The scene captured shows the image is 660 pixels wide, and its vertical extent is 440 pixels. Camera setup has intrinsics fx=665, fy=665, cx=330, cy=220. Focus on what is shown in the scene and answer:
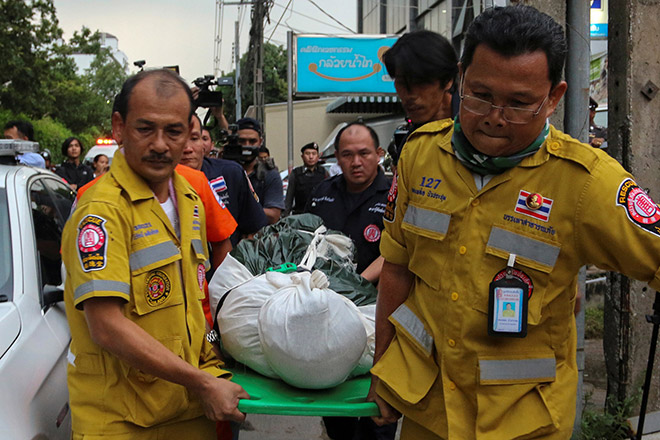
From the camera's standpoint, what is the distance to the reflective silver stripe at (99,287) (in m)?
1.82

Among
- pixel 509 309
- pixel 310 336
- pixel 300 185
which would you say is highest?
pixel 509 309

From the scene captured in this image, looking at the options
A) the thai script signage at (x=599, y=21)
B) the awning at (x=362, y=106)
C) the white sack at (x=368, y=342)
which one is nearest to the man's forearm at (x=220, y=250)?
the white sack at (x=368, y=342)

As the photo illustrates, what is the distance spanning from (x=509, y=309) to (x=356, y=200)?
2.05 metres

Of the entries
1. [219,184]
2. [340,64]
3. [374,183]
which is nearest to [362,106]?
[340,64]

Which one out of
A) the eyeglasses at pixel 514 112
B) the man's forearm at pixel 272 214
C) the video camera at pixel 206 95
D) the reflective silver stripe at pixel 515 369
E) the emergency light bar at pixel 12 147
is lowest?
the man's forearm at pixel 272 214

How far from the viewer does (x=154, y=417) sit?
200 centimetres

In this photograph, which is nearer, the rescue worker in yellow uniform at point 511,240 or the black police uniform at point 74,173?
the rescue worker in yellow uniform at point 511,240

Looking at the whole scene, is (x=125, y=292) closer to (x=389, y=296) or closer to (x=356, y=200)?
(x=389, y=296)

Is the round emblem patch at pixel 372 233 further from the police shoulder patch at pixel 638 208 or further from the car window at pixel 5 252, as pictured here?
the police shoulder patch at pixel 638 208

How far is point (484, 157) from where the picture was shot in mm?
1748

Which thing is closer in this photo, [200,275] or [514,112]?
[514,112]

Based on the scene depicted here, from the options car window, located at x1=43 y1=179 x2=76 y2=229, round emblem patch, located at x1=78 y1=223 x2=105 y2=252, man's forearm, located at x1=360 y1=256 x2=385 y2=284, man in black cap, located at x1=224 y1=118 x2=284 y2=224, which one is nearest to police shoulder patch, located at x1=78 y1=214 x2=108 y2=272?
round emblem patch, located at x1=78 y1=223 x2=105 y2=252

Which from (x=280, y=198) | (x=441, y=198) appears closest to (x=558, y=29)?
(x=441, y=198)

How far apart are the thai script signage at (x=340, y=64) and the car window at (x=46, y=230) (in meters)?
11.4
